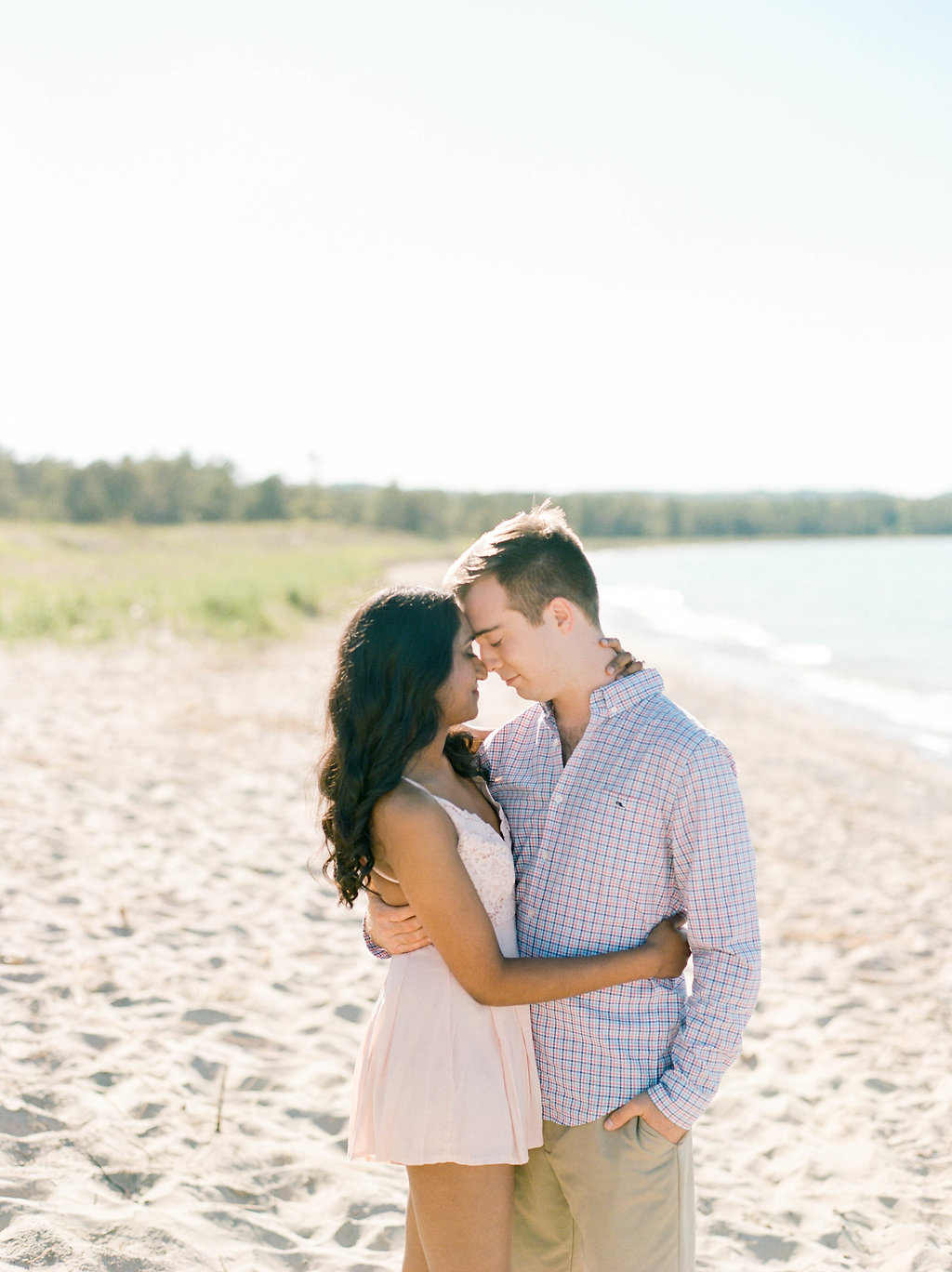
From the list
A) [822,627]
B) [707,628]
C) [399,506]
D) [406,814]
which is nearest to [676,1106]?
[406,814]

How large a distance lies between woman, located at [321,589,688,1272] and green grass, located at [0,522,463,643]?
285 mm

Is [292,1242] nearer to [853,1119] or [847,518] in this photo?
[853,1119]

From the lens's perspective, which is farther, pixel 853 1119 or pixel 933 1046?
pixel 933 1046

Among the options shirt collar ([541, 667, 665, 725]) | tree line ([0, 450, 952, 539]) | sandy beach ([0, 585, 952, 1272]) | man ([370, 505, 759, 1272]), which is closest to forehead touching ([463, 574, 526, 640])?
man ([370, 505, 759, 1272])

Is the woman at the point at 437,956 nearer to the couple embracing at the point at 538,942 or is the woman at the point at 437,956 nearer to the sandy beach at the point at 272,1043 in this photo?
the couple embracing at the point at 538,942

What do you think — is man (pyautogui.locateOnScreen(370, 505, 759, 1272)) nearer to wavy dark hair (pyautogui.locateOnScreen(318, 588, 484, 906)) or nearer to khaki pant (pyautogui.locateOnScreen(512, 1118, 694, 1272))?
khaki pant (pyautogui.locateOnScreen(512, 1118, 694, 1272))

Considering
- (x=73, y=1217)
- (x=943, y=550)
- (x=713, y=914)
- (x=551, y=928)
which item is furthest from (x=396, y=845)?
(x=943, y=550)

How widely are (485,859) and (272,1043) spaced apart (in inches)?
105

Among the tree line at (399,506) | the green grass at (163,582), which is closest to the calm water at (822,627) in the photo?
the tree line at (399,506)

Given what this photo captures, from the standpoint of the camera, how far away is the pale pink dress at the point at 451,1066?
6.48ft

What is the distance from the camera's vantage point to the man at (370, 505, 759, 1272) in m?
1.98

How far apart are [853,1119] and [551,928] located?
2611 millimetres

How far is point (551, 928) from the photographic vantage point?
2.12 m

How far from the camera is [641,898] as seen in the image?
2.06 m
